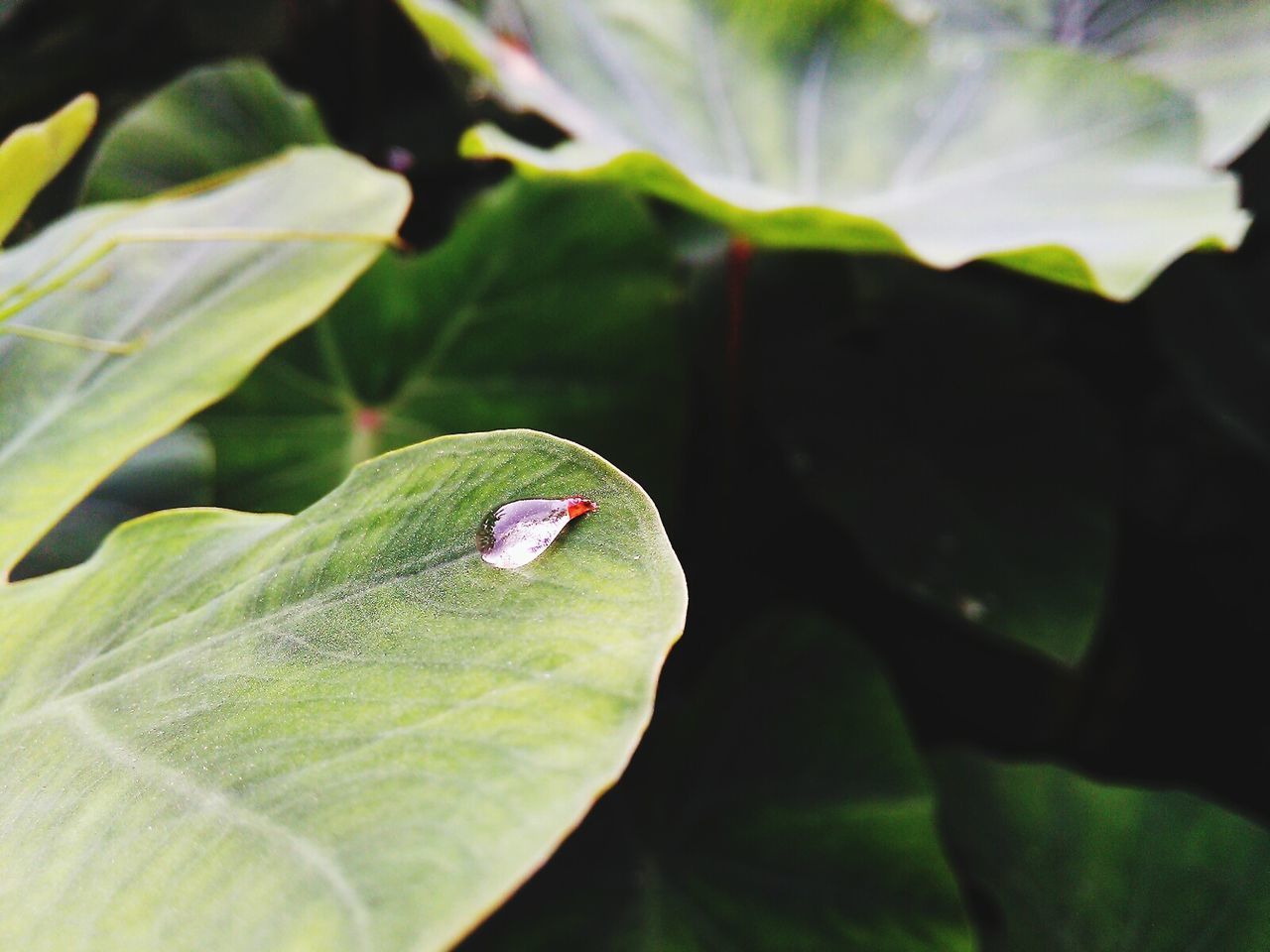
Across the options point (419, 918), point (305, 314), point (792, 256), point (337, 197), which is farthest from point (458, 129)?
point (419, 918)

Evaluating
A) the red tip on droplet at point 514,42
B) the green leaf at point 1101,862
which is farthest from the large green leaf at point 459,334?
the green leaf at point 1101,862

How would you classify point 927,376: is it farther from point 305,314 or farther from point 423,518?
point 423,518

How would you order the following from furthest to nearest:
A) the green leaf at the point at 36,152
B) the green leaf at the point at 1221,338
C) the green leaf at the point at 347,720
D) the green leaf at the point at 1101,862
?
the green leaf at the point at 1221,338 → the green leaf at the point at 1101,862 → the green leaf at the point at 36,152 → the green leaf at the point at 347,720

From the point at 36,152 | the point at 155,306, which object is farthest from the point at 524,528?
the point at 155,306

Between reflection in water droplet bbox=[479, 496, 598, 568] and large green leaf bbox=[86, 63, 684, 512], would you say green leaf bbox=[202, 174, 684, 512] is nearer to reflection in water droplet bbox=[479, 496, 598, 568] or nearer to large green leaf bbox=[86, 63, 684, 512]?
large green leaf bbox=[86, 63, 684, 512]

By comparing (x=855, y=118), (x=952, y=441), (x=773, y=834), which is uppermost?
(x=855, y=118)

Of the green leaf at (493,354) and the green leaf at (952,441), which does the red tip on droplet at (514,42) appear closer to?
the green leaf at (493,354)

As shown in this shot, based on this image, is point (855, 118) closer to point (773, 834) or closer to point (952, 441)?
point (952, 441)
